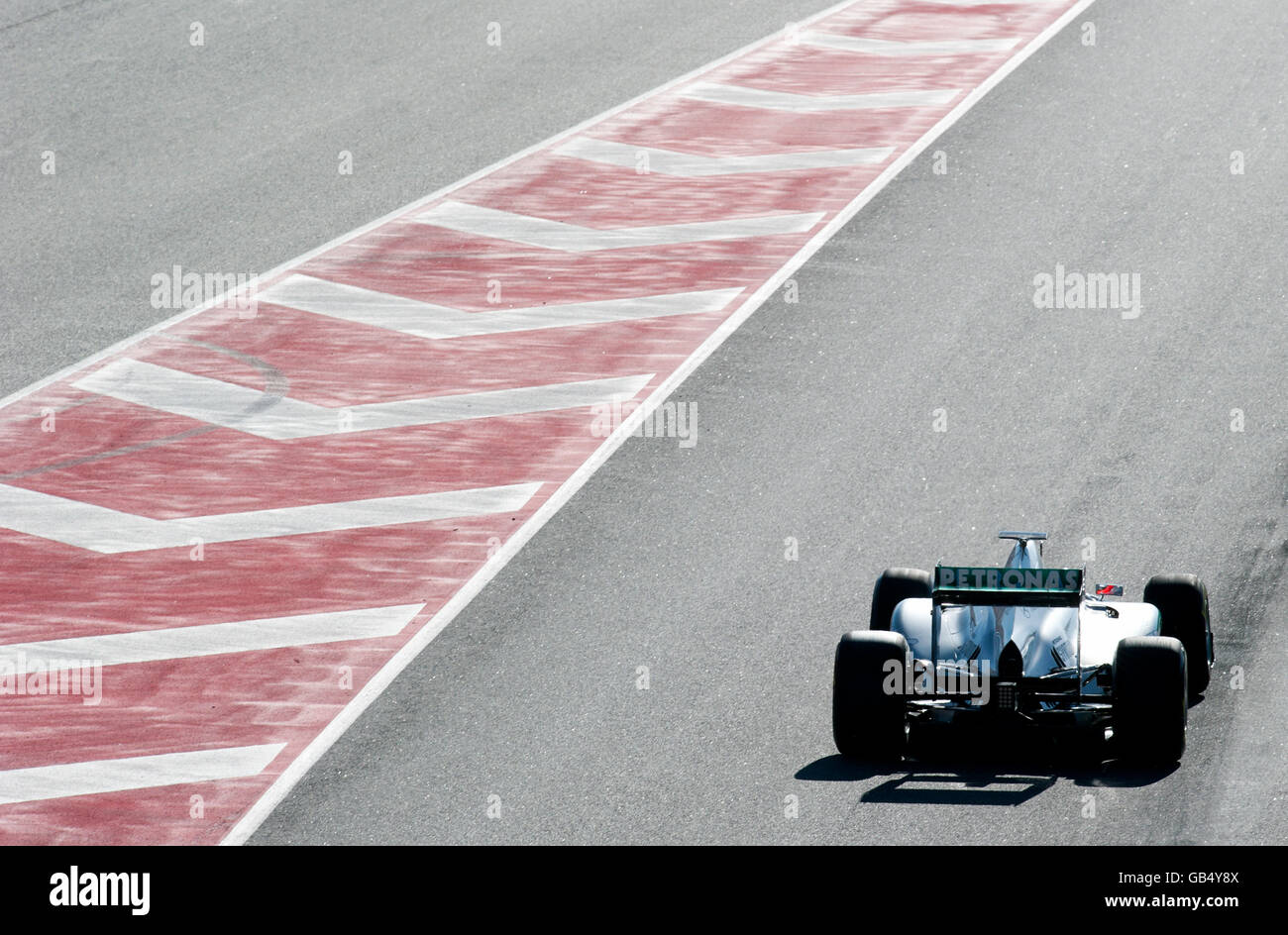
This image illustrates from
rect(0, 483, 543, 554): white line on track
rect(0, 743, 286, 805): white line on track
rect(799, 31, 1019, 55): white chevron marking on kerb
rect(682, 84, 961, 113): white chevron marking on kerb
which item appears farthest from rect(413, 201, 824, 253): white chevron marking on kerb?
rect(0, 743, 286, 805): white line on track

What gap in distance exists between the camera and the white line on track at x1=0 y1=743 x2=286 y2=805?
429 inches

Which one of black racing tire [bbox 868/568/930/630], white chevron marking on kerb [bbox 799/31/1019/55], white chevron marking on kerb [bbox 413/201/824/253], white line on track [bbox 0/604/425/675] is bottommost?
white line on track [bbox 0/604/425/675]

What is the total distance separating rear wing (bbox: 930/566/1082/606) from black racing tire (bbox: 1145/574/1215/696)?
1024 millimetres

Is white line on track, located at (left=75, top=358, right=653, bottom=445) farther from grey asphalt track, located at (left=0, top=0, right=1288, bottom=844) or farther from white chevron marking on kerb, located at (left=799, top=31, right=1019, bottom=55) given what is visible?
white chevron marking on kerb, located at (left=799, top=31, right=1019, bottom=55)

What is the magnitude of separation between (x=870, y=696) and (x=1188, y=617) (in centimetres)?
230

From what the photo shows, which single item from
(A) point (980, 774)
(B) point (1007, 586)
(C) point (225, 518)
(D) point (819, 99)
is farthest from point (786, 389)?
(D) point (819, 99)

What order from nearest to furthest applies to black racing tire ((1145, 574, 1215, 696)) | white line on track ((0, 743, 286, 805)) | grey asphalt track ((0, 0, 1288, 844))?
grey asphalt track ((0, 0, 1288, 844)) → white line on track ((0, 743, 286, 805)) → black racing tire ((1145, 574, 1215, 696))

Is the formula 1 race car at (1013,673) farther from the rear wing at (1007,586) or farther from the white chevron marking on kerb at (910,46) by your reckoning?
the white chevron marking on kerb at (910,46)

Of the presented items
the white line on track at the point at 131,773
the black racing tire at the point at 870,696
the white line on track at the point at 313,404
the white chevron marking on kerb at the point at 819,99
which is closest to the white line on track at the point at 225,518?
the white line on track at the point at 313,404

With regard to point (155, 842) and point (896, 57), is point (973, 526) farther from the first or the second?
point (896, 57)

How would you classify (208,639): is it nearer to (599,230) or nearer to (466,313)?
(466,313)

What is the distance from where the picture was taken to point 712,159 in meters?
23.0

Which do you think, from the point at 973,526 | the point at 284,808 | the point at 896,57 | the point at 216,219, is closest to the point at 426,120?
the point at 216,219

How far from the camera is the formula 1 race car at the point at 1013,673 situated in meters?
10.3
